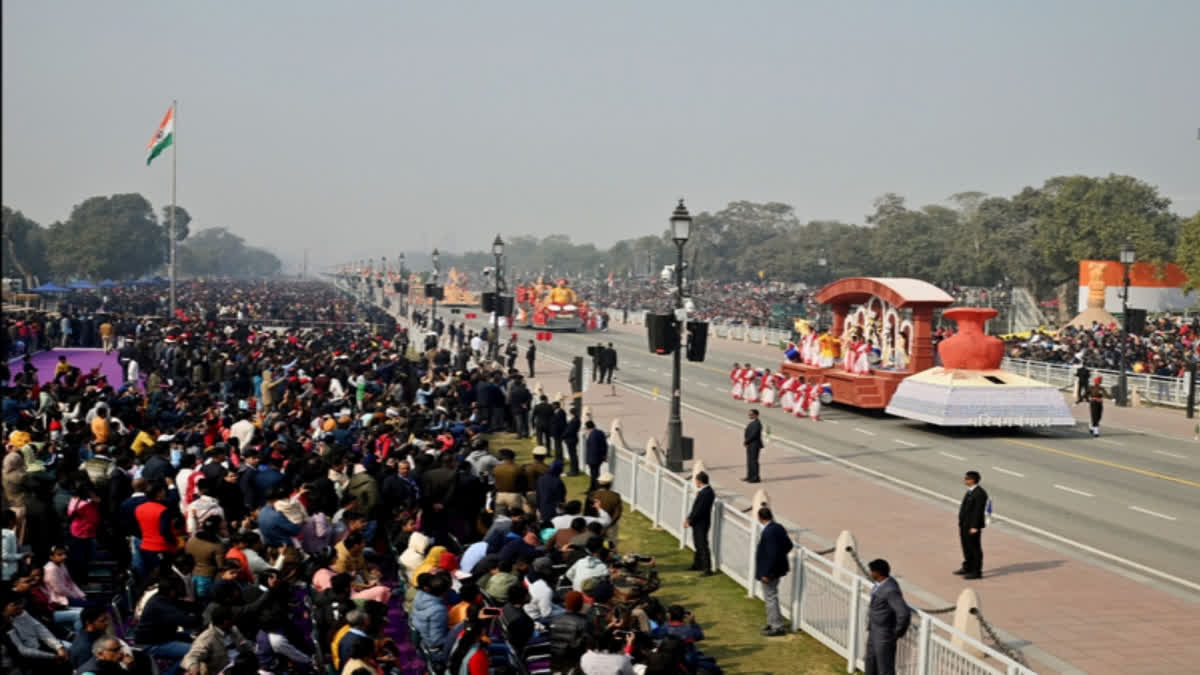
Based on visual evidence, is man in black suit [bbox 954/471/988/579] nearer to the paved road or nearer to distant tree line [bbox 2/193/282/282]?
the paved road

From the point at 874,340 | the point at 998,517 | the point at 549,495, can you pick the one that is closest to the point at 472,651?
the point at 549,495

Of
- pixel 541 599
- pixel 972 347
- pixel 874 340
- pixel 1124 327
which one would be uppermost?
pixel 1124 327

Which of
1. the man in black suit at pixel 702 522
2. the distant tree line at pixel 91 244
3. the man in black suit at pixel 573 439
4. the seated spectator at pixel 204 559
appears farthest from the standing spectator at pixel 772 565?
the distant tree line at pixel 91 244

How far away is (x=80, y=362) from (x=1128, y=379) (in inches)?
1454

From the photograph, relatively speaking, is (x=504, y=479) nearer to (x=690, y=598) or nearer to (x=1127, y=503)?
(x=690, y=598)

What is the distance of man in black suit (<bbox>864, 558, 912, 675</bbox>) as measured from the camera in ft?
34.1

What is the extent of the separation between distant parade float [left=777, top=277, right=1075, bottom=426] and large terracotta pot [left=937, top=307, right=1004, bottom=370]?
0.03 m

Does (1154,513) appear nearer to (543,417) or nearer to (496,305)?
(543,417)

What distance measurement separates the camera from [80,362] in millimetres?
40719

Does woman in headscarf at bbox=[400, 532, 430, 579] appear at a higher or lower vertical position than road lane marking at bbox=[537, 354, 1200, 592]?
higher

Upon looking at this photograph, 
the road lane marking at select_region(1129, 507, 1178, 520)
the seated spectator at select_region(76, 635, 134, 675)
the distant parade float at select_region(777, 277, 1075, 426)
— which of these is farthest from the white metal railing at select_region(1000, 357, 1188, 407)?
the seated spectator at select_region(76, 635, 134, 675)

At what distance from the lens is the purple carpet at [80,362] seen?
117ft

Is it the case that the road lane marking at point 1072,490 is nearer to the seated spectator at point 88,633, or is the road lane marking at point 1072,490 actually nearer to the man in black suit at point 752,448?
the man in black suit at point 752,448

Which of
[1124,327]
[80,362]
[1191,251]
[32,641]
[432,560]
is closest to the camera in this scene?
[32,641]
